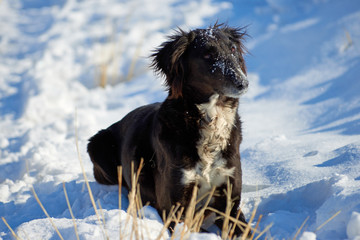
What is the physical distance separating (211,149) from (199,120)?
229 mm

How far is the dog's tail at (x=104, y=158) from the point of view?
3859mm

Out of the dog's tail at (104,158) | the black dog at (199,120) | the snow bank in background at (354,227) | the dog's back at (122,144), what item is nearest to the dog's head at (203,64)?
the black dog at (199,120)

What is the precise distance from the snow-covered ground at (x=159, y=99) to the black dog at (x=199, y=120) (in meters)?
0.28

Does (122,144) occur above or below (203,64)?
below

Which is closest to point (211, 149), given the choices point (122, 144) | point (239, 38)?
point (239, 38)

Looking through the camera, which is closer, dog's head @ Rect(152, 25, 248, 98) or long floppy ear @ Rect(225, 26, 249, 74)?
dog's head @ Rect(152, 25, 248, 98)

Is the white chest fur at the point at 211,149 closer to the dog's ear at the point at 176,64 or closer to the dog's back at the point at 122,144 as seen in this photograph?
the dog's ear at the point at 176,64

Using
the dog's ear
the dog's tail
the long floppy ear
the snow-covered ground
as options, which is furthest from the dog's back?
the long floppy ear

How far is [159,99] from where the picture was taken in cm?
643

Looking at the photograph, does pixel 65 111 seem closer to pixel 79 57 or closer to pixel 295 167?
pixel 79 57

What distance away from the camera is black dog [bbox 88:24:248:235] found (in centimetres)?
287

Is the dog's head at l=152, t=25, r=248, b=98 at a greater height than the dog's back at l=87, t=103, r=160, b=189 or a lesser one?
greater

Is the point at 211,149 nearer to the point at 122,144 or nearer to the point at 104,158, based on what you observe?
the point at 122,144

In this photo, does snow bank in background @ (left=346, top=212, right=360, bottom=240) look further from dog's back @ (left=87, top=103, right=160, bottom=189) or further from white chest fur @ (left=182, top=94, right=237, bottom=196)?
dog's back @ (left=87, top=103, right=160, bottom=189)
